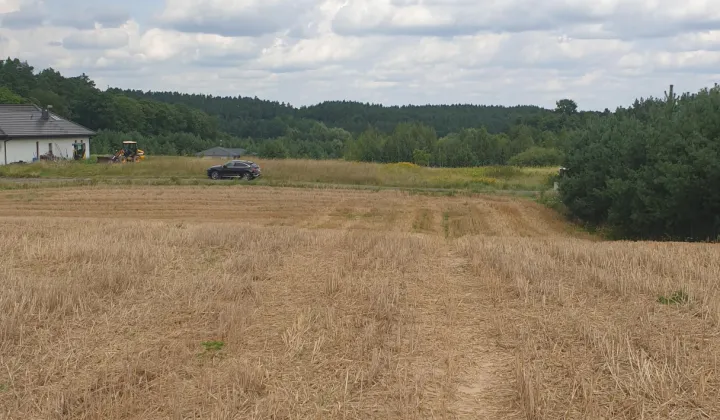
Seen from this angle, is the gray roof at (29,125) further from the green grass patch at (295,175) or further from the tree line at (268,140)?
the tree line at (268,140)

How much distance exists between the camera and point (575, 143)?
1473 inches

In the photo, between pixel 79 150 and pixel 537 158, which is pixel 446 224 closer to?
pixel 79 150

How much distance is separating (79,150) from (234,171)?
90.8 ft

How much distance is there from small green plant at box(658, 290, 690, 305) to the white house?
6012cm

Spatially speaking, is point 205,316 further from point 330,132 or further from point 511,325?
point 330,132

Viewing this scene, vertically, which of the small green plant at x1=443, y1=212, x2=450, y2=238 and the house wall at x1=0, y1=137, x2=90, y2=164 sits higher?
the house wall at x1=0, y1=137, x2=90, y2=164

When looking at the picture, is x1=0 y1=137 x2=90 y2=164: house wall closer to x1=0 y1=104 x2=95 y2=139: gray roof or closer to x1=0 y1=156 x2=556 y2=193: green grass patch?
x1=0 y1=104 x2=95 y2=139: gray roof

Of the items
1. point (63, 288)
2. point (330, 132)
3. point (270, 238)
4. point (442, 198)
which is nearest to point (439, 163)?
point (442, 198)

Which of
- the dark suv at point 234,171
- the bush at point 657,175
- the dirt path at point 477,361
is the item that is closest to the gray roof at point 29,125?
the dark suv at point 234,171

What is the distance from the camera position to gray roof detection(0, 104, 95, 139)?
63.0 m

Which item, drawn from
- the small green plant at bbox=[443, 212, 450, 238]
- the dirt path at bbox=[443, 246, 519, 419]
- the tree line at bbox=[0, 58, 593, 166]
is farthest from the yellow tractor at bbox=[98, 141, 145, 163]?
the dirt path at bbox=[443, 246, 519, 419]

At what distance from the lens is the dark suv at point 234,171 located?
5041 centimetres

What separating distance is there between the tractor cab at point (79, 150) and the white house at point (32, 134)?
0.42 meters

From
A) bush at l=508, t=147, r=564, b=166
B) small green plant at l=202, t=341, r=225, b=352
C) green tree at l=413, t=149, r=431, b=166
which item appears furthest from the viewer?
green tree at l=413, t=149, r=431, b=166
